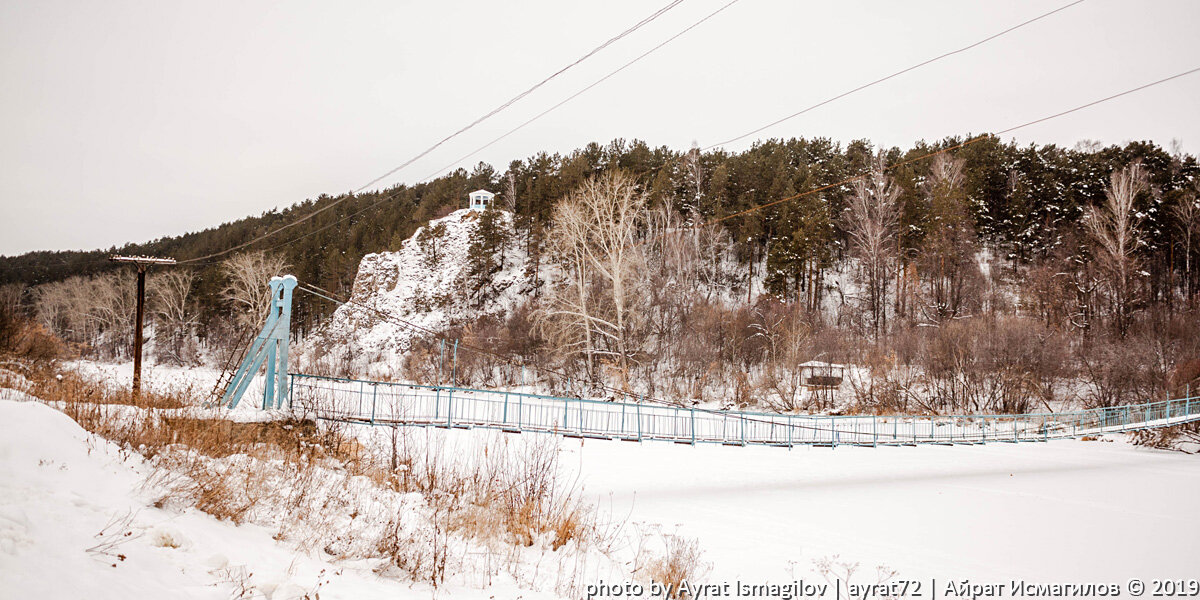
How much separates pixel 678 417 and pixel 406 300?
31278 mm

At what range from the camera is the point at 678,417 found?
27219 mm

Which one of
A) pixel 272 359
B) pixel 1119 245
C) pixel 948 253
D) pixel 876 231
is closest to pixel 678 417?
pixel 272 359

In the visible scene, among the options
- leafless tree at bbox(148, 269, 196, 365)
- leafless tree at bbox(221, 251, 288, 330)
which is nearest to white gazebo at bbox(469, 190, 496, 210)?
leafless tree at bbox(221, 251, 288, 330)

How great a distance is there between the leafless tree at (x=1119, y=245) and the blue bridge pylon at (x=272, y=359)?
136 ft

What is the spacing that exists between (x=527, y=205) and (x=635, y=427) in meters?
35.4

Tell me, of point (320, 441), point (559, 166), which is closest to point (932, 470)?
point (320, 441)

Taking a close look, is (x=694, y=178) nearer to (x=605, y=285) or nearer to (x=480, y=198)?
(x=605, y=285)

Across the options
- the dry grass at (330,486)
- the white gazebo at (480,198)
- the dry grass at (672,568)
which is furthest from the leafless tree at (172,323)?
the dry grass at (672,568)

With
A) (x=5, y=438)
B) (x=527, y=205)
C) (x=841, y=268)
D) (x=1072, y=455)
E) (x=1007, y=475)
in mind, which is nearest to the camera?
(x=5, y=438)

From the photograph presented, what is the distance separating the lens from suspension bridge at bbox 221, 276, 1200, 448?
13.2 m

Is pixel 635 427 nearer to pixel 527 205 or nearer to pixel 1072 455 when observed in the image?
pixel 1072 455

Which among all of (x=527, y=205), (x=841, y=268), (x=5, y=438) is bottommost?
(x=5, y=438)

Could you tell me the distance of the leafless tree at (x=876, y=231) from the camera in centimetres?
4053

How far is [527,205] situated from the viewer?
5684cm
